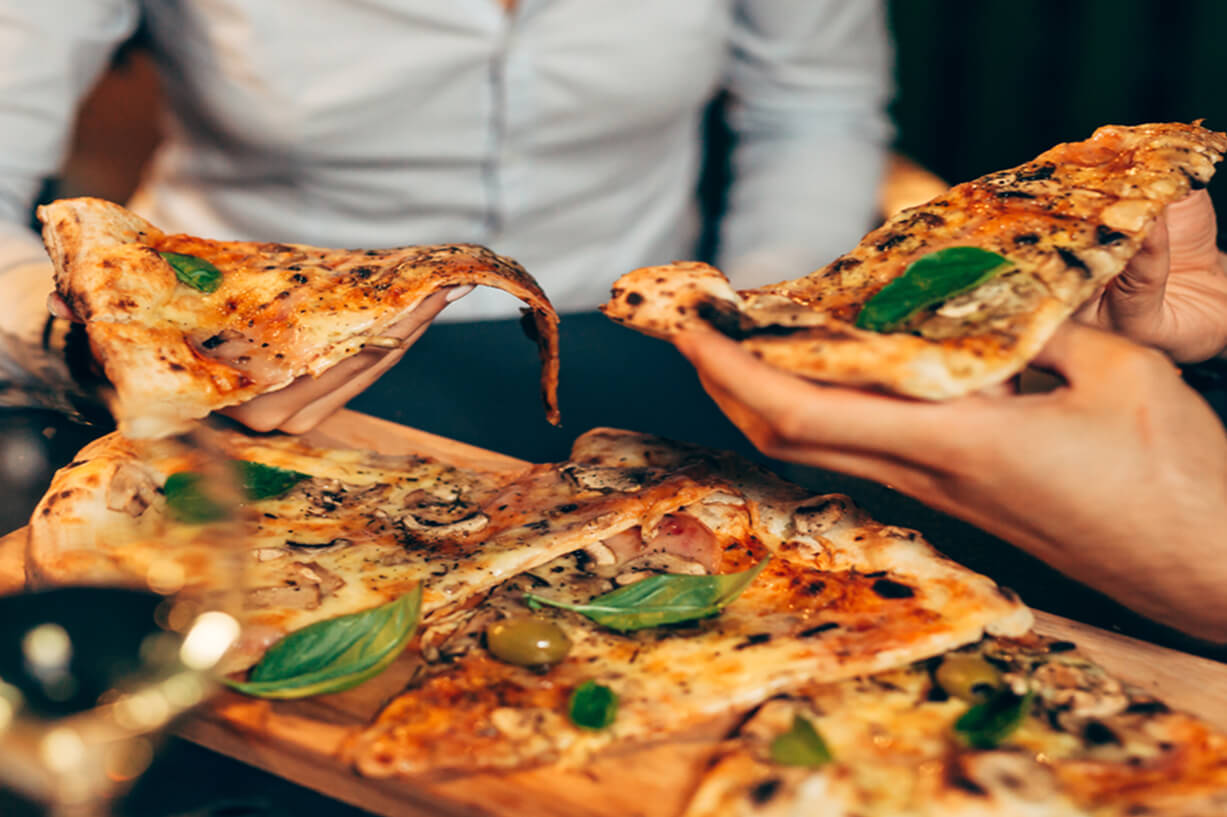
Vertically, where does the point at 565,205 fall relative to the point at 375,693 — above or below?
above

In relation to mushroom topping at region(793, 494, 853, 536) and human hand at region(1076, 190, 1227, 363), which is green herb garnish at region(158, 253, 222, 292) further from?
human hand at region(1076, 190, 1227, 363)

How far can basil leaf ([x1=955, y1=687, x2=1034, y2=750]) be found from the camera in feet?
2.65

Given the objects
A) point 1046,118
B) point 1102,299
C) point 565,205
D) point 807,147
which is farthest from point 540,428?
point 1046,118

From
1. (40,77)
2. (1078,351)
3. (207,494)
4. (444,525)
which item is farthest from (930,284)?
(40,77)

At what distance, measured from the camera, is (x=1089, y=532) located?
2.87ft

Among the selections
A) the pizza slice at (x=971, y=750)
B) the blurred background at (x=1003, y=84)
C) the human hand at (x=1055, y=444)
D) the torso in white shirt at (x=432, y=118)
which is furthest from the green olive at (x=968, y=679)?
the blurred background at (x=1003, y=84)

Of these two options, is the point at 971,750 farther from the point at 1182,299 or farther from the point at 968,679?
the point at 1182,299

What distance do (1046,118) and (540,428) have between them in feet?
7.24

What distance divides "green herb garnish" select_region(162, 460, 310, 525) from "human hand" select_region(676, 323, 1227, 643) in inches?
21.4

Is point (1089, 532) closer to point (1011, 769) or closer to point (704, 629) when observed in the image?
point (1011, 769)

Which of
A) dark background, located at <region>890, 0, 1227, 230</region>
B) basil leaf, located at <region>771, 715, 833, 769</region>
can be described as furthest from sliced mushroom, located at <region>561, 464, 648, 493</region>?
dark background, located at <region>890, 0, 1227, 230</region>

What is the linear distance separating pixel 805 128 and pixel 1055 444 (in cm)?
188

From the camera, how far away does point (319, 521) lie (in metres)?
1.10

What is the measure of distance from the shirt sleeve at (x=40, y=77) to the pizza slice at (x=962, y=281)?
4.28 feet
